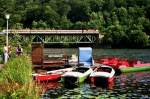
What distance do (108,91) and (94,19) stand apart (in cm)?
14003

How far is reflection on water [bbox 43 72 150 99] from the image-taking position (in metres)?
37.7

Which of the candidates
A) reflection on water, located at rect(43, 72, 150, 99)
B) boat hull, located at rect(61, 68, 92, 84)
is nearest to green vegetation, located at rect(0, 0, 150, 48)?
reflection on water, located at rect(43, 72, 150, 99)

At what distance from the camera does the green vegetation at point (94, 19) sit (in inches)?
6171

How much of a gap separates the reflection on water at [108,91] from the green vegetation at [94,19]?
103 m

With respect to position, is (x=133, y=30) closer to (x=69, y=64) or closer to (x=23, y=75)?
(x=69, y=64)

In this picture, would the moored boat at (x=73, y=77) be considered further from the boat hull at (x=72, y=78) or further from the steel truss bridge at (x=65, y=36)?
the steel truss bridge at (x=65, y=36)

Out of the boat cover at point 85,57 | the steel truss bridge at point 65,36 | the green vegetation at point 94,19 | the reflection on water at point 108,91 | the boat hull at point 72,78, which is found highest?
the green vegetation at point 94,19

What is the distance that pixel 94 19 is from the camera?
180 metres

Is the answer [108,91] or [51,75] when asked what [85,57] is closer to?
[51,75]

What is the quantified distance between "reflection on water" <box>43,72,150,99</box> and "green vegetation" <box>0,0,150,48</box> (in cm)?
10301

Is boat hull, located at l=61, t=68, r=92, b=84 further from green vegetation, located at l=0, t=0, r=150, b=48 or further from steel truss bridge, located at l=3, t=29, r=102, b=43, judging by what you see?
green vegetation, located at l=0, t=0, r=150, b=48

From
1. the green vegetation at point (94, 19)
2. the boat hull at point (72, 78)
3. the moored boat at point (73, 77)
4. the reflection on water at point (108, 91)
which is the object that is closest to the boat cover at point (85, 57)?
the reflection on water at point (108, 91)

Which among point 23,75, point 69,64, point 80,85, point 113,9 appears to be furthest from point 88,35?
point 23,75

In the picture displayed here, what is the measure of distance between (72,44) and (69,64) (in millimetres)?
106184
